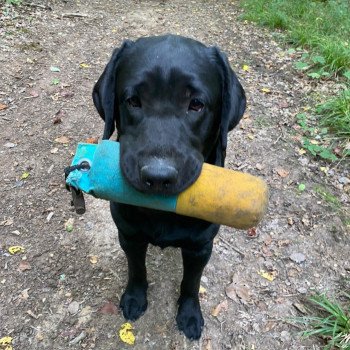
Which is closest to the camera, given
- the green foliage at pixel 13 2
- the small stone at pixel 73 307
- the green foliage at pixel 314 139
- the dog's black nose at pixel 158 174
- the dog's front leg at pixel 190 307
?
the dog's black nose at pixel 158 174

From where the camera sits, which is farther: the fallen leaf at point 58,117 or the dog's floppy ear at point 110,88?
the fallen leaf at point 58,117

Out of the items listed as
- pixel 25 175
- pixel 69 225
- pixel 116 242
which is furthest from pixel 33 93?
pixel 116 242

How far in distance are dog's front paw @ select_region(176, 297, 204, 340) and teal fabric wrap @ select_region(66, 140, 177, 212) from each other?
3.63ft

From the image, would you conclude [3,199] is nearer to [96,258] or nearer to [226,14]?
[96,258]

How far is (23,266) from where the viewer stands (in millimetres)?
3039

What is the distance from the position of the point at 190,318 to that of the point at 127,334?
0.40 metres

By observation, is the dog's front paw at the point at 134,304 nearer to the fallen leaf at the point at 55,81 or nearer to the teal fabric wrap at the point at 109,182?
the teal fabric wrap at the point at 109,182

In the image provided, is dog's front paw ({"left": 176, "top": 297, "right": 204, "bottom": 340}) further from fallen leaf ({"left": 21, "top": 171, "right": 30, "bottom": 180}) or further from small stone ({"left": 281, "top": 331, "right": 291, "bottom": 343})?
fallen leaf ({"left": 21, "top": 171, "right": 30, "bottom": 180})

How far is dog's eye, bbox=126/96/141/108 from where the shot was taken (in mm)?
1997

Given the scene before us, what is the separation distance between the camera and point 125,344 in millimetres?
2646

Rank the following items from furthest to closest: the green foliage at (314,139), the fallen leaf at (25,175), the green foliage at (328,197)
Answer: the green foliage at (314,139) < the fallen leaf at (25,175) < the green foliage at (328,197)

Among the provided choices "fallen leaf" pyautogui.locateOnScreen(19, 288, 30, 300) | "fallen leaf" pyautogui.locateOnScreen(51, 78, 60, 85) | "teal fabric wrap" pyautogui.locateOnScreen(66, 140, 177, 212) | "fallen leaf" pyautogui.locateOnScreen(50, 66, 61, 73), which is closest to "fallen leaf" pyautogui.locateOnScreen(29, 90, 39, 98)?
"fallen leaf" pyautogui.locateOnScreen(51, 78, 60, 85)

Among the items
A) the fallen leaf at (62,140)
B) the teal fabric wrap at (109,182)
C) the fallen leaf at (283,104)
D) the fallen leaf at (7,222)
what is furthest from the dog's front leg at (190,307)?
the fallen leaf at (283,104)

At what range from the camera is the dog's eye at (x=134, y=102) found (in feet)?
6.55
